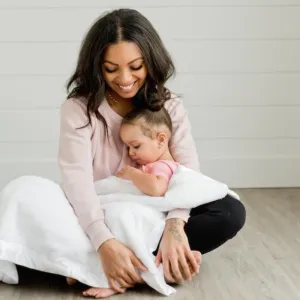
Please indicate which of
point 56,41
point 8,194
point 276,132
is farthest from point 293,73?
point 8,194

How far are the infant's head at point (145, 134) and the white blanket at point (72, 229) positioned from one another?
12 centimetres

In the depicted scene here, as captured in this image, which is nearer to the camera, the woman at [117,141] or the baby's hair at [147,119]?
the woman at [117,141]

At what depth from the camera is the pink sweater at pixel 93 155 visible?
6.87ft

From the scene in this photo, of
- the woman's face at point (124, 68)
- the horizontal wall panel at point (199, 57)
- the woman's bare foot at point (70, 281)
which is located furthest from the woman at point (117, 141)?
the horizontal wall panel at point (199, 57)

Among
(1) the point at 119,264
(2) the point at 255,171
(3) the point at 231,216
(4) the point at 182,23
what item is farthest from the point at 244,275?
(4) the point at 182,23

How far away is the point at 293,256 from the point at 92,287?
0.71m

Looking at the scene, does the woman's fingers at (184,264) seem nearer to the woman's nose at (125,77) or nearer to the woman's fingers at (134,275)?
the woman's fingers at (134,275)

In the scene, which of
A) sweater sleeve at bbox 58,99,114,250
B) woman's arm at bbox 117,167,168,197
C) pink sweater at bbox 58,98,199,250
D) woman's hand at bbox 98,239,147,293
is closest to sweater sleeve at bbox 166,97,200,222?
pink sweater at bbox 58,98,199,250

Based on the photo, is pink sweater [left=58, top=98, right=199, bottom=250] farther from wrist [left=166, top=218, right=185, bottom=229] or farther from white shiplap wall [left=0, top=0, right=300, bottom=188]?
white shiplap wall [left=0, top=0, right=300, bottom=188]

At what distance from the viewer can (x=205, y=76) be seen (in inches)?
139

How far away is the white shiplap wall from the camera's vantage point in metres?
3.44

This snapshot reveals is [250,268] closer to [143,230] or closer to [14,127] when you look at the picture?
[143,230]

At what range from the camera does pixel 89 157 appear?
2178 millimetres

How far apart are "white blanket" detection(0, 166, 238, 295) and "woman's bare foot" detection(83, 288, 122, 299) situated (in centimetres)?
2
